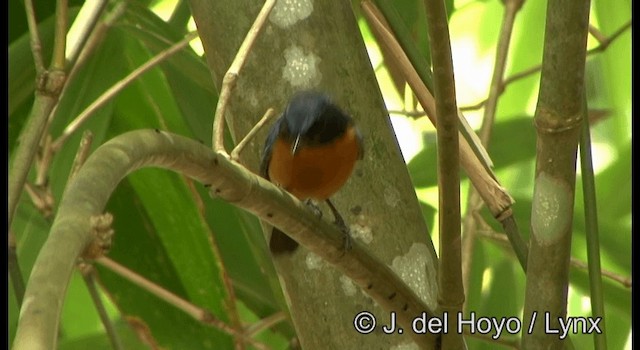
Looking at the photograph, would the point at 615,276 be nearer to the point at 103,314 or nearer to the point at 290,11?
the point at 290,11

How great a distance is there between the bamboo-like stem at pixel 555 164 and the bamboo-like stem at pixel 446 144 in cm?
11

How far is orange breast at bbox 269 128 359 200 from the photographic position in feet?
5.73

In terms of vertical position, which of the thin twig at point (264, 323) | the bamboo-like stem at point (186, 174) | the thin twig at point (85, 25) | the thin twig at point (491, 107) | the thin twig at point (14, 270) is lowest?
the bamboo-like stem at point (186, 174)

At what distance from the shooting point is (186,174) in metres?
1.06

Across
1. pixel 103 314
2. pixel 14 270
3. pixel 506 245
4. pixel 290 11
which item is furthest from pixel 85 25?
pixel 506 245

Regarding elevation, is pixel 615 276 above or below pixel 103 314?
above

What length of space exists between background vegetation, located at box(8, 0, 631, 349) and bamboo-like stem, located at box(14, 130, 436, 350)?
2.61 ft

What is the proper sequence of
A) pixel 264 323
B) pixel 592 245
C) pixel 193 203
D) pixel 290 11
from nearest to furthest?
pixel 592 245, pixel 290 11, pixel 264 323, pixel 193 203

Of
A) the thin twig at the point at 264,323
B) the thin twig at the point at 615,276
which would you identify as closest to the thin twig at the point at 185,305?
the thin twig at the point at 264,323

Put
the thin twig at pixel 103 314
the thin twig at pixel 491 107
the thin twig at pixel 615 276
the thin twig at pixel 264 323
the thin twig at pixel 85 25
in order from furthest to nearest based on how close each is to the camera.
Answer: the thin twig at pixel 491 107, the thin twig at pixel 264 323, the thin twig at pixel 615 276, the thin twig at pixel 103 314, the thin twig at pixel 85 25

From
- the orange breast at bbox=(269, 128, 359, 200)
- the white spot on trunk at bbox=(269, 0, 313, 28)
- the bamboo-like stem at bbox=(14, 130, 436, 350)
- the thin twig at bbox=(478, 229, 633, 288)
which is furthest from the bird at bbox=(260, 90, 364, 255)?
the thin twig at bbox=(478, 229, 633, 288)

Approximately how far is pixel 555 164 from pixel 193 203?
Result: 3.90 feet

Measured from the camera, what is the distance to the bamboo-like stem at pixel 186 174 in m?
0.65

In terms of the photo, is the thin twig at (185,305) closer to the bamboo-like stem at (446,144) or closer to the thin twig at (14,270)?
the thin twig at (14,270)
